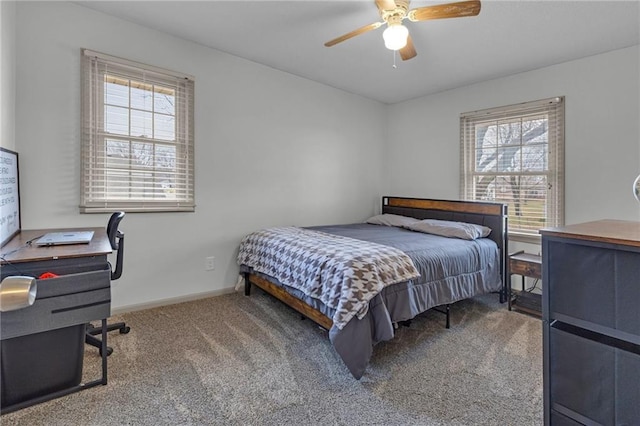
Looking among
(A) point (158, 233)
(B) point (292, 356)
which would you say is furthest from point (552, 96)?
(A) point (158, 233)

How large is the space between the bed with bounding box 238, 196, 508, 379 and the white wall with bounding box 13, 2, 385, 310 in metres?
0.54

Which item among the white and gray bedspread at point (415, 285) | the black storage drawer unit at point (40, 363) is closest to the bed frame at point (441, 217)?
the white and gray bedspread at point (415, 285)

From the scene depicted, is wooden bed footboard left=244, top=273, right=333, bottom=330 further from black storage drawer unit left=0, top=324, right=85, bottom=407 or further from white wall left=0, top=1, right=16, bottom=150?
white wall left=0, top=1, right=16, bottom=150

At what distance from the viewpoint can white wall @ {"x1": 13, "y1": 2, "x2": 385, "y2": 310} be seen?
2.44m

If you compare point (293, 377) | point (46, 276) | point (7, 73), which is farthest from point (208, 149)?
point (293, 377)

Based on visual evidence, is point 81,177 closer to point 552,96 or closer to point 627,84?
point 552,96

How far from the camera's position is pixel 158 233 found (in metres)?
2.98

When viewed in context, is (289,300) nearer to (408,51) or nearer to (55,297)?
(55,297)

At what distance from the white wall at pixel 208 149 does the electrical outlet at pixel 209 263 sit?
4 cm

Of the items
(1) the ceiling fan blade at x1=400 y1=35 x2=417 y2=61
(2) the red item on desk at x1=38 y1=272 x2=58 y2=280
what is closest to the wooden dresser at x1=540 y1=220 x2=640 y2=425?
(1) the ceiling fan blade at x1=400 y1=35 x2=417 y2=61

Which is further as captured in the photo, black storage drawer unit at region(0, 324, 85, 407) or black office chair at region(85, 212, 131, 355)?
black office chair at region(85, 212, 131, 355)

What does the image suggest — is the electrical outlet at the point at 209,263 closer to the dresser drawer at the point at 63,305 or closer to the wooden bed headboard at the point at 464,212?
the dresser drawer at the point at 63,305

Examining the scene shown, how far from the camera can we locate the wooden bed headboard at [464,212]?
3.34 metres

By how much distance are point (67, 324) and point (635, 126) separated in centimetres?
460
